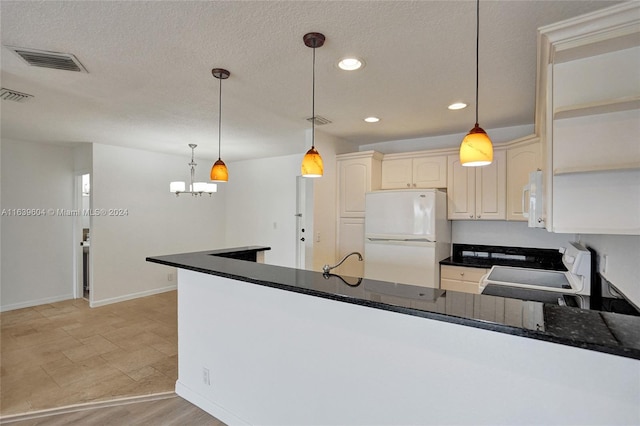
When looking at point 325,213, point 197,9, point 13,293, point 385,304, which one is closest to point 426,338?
point 385,304

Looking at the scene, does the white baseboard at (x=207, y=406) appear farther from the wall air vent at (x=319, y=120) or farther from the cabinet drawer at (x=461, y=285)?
the wall air vent at (x=319, y=120)

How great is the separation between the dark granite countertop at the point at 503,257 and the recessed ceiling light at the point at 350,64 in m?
2.35

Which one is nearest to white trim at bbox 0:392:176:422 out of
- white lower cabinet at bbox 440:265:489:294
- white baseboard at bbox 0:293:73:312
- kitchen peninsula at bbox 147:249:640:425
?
kitchen peninsula at bbox 147:249:640:425

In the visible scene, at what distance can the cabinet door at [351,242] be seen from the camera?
418 cm

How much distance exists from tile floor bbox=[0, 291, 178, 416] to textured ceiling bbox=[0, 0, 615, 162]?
2.41 metres

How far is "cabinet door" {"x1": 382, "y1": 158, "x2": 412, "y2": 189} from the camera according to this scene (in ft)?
13.6

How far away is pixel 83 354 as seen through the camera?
3248 mm

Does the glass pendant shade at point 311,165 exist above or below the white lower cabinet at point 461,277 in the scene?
above

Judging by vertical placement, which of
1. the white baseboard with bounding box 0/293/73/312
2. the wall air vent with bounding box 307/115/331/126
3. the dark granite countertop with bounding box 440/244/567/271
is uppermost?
the wall air vent with bounding box 307/115/331/126

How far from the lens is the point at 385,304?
1340 mm

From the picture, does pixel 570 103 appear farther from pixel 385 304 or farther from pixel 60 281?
pixel 60 281


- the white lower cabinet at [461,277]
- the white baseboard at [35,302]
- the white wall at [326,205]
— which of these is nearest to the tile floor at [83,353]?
the white baseboard at [35,302]

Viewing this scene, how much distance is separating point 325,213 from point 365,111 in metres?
1.41

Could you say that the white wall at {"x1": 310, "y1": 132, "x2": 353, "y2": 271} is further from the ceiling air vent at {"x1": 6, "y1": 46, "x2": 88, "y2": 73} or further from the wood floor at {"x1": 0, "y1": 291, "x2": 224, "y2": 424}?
the ceiling air vent at {"x1": 6, "y1": 46, "x2": 88, "y2": 73}
